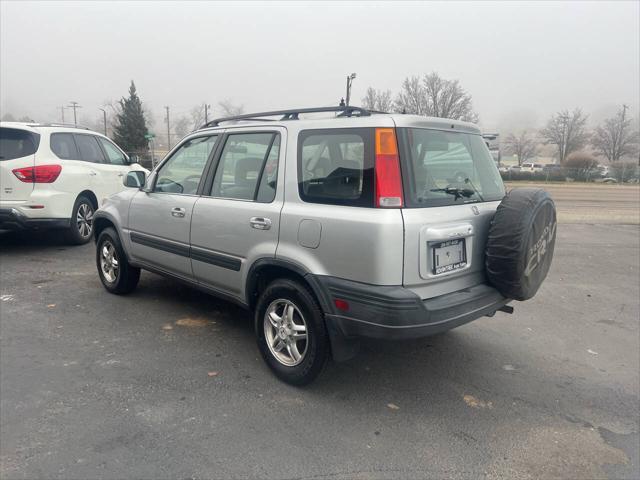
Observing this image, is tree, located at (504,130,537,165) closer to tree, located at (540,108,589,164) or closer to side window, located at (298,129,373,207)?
tree, located at (540,108,589,164)

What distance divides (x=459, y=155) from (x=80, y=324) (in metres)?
3.70

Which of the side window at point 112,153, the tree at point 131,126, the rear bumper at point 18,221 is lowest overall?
the rear bumper at point 18,221

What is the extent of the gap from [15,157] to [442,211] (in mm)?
6398

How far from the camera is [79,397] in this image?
3.27 meters

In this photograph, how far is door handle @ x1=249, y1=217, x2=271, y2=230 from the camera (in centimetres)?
349

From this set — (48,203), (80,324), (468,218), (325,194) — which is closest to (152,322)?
(80,324)

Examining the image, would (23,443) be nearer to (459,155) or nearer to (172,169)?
(172,169)

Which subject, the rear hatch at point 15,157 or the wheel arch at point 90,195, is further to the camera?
the wheel arch at point 90,195

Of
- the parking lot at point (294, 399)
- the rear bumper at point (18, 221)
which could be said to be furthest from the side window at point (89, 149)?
the parking lot at point (294, 399)

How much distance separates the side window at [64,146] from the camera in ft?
24.0

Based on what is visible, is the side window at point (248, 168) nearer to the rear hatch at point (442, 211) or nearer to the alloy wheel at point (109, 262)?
the rear hatch at point (442, 211)

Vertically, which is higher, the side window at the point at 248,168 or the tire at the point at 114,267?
the side window at the point at 248,168

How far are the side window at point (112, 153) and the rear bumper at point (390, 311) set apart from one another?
22.8 feet

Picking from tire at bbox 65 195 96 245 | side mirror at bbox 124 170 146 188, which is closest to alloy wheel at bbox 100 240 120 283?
side mirror at bbox 124 170 146 188
